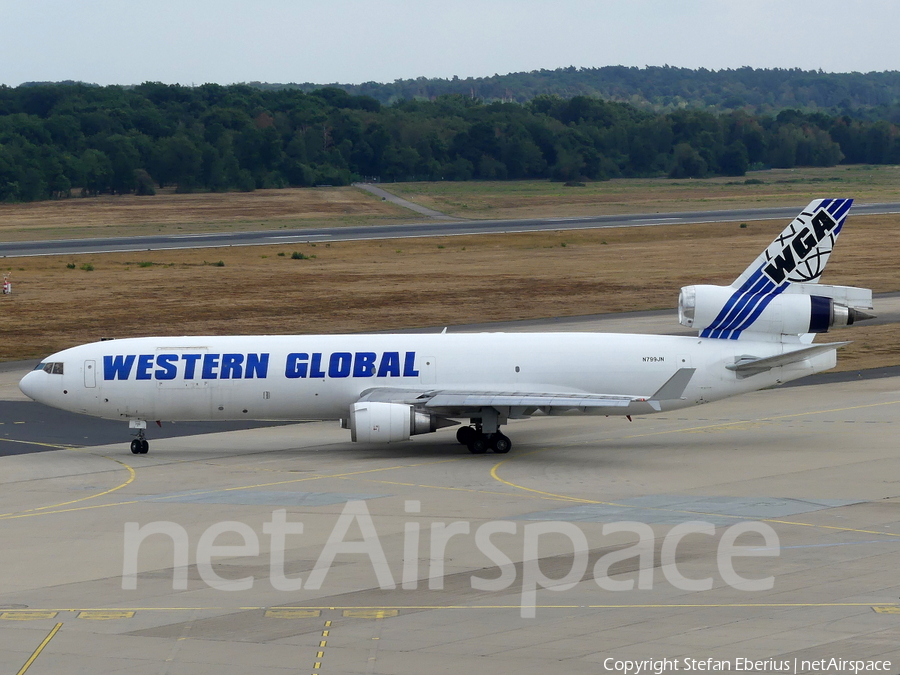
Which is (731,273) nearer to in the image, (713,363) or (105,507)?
(713,363)

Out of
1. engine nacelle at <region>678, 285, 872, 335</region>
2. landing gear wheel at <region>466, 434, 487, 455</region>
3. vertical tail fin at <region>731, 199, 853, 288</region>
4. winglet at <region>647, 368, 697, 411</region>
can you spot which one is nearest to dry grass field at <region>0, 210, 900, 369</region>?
engine nacelle at <region>678, 285, 872, 335</region>

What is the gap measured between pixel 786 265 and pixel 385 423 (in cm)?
1736

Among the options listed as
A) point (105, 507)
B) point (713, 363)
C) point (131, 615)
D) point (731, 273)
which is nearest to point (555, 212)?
point (731, 273)

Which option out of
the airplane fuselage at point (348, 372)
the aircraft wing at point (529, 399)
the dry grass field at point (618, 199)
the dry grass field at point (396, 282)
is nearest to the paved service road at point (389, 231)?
the dry grass field at point (396, 282)

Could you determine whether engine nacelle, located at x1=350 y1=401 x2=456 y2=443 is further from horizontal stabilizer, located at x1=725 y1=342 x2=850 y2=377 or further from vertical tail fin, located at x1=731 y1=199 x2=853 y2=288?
vertical tail fin, located at x1=731 y1=199 x2=853 y2=288

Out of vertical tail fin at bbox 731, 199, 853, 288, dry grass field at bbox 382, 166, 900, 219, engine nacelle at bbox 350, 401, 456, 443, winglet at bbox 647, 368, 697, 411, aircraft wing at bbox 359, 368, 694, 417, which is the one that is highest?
vertical tail fin at bbox 731, 199, 853, 288

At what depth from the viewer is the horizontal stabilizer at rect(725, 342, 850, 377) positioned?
4353cm

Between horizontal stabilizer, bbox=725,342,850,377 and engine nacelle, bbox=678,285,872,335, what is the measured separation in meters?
1.57

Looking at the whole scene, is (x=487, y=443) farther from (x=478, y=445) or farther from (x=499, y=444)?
(x=499, y=444)

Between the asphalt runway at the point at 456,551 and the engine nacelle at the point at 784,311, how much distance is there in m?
4.50

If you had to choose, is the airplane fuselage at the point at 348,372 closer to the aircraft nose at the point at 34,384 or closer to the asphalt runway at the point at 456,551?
the aircraft nose at the point at 34,384

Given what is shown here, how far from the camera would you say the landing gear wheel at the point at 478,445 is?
144ft

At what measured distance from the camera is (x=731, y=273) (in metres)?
98.8

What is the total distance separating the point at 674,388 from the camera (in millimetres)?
41625
